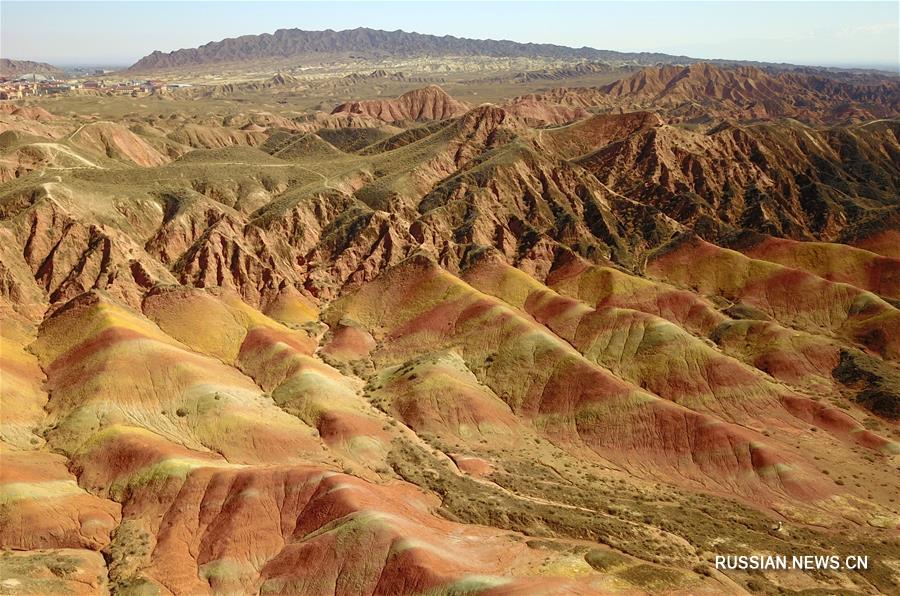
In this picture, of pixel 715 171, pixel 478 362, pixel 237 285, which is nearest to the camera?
pixel 478 362

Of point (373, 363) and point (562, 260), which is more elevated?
point (562, 260)

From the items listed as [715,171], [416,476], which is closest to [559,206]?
[715,171]

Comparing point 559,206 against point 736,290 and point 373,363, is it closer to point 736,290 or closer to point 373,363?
point 736,290

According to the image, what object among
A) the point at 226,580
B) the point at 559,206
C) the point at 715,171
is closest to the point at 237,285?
the point at 226,580

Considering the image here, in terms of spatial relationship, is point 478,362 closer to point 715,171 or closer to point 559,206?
point 559,206

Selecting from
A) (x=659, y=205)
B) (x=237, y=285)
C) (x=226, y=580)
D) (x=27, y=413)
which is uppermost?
(x=659, y=205)

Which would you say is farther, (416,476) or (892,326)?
(892,326)

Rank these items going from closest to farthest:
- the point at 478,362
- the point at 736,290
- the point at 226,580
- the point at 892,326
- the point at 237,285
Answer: the point at 226,580 < the point at 478,362 < the point at 892,326 < the point at 237,285 < the point at 736,290
